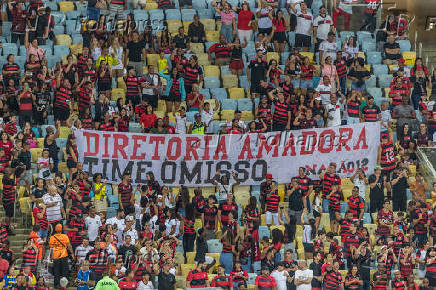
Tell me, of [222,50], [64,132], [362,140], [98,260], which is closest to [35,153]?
[64,132]

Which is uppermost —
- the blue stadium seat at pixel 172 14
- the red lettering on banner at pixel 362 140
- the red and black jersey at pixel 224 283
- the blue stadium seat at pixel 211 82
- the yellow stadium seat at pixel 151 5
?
the yellow stadium seat at pixel 151 5

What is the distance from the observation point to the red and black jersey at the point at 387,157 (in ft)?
99.8

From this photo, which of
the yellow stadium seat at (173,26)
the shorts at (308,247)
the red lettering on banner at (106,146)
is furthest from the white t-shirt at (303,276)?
the yellow stadium seat at (173,26)

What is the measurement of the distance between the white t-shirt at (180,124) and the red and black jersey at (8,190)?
4.26 metres

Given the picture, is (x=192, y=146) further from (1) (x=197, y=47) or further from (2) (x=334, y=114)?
(1) (x=197, y=47)

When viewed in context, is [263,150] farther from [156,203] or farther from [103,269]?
[103,269]

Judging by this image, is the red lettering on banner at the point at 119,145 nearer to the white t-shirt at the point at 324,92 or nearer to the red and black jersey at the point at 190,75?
the red and black jersey at the point at 190,75

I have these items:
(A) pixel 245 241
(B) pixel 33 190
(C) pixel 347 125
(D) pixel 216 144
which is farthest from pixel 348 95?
(B) pixel 33 190

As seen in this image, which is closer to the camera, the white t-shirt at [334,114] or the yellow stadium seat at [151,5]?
the white t-shirt at [334,114]

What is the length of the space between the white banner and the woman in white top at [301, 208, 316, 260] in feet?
5.38

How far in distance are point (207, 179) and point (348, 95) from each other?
4151 millimetres

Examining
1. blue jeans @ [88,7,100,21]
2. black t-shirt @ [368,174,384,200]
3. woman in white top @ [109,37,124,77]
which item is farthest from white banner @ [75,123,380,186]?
blue jeans @ [88,7,100,21]

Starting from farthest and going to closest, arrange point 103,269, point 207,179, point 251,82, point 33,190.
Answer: point 251,82, point 207,179, point 33,190, point 103,269

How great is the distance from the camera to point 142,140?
3036 centimetres
